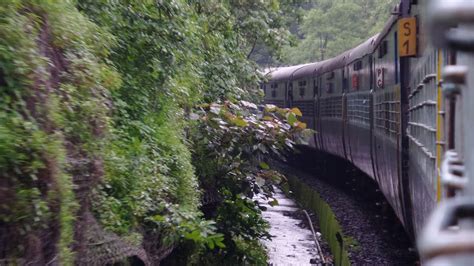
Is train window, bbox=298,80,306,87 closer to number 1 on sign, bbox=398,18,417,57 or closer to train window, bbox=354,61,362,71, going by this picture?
train window, bbox=354,61,362,71

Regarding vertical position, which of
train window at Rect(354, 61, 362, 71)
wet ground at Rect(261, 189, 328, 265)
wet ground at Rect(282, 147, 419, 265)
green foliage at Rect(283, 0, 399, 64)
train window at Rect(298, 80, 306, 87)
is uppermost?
green foliage at Rect(283, 0, 399, 64)

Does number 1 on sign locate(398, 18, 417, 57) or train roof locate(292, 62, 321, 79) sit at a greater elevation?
train roof locate(292, 62, 321, 79)

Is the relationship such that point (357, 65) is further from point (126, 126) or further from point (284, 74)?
point (284, 74)

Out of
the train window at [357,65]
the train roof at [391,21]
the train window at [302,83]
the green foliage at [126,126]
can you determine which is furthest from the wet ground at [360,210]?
the train roof at [391,21]

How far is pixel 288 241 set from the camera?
39.3 feet

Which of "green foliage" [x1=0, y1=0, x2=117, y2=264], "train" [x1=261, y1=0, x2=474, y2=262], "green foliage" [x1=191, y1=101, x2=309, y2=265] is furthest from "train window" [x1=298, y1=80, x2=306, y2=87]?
"green foliage" [x1=0, y1=0, x2=117, y2=264]

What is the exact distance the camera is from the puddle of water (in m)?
10.6

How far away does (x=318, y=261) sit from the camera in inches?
396

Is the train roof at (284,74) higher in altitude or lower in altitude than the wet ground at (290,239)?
higher

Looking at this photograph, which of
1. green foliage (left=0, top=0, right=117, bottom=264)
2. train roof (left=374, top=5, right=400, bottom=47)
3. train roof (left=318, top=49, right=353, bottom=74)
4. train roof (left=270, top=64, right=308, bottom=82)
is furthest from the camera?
train roof (left=270, top=64, right=308, bottom=82)

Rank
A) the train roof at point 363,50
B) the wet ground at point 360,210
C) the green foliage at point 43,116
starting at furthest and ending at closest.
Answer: the train roof at point 363,50
the wet ground at point 360,210
the green foliage at point 43,116

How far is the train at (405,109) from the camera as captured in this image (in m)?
1.48

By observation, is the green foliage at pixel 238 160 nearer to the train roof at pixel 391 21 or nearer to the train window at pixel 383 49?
the train window at pixel 383 49

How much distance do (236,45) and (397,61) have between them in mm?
5166
